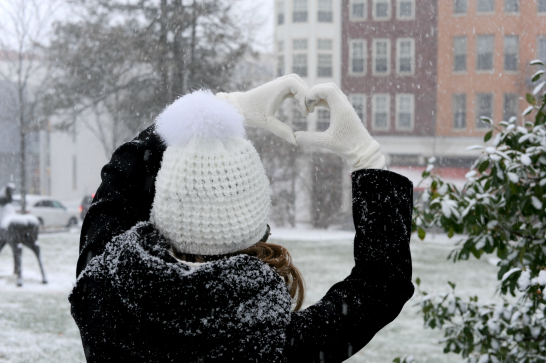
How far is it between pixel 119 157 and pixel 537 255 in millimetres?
1660

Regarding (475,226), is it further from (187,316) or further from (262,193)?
(187,316)

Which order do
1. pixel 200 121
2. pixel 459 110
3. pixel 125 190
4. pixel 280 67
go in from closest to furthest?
pixel 200 121, pixel 125 190, pixel 280 67, pixel 459 110

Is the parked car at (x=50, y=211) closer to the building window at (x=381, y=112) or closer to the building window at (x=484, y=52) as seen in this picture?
the building window at (x=381, y=112)

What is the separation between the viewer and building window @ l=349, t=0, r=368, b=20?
21.3 meters

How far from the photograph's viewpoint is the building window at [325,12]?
21.0 m

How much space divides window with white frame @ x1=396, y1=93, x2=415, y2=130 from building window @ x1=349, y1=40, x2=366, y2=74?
190cm

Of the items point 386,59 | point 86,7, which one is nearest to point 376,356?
point 86,7

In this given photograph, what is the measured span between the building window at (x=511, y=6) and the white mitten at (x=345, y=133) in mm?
22444

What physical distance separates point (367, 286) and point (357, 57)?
2144 centimetres

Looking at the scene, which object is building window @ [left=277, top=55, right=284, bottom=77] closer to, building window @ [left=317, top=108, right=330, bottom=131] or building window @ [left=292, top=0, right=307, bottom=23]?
building window @ [left=317, top=108, right=330, bottom=131]

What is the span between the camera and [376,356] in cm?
538

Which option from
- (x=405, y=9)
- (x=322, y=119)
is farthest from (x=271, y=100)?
(x=405, y=9)

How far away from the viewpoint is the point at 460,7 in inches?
845

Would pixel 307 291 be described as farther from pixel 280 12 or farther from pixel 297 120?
pixel 280 12
